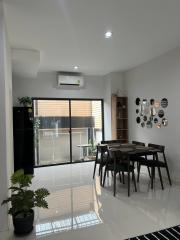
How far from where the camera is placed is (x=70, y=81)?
6383 millimetres

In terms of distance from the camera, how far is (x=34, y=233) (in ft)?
8.41

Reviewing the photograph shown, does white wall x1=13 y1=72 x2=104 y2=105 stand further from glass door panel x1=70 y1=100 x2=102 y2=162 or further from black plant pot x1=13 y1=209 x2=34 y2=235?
black plant pot x1=13 y1=209 x2=34 y2=235

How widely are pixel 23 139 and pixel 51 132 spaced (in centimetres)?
147

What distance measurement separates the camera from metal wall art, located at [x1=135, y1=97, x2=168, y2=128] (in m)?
4.90

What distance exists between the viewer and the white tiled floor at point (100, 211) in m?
2.56

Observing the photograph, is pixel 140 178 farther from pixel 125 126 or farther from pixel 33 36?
pixel 33 36

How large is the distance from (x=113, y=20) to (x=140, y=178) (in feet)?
11.6

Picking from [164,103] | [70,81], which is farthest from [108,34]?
[70,81]

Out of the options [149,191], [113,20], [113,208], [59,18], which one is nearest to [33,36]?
[59,18]

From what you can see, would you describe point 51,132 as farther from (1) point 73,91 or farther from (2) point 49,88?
(1) point 73,91

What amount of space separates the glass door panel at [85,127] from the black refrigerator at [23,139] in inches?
71.2

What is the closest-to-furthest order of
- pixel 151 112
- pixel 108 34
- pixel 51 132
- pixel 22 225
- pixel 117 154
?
1. pixel 22 225
2. pixel 108 34
3. pixel 117 154
4. pixel 151 112
5. pixel 51 132

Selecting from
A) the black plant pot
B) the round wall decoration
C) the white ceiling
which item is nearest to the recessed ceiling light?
the white ceiling

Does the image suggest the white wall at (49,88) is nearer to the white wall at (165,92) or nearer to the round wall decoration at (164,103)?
the white wall at (165,92)
